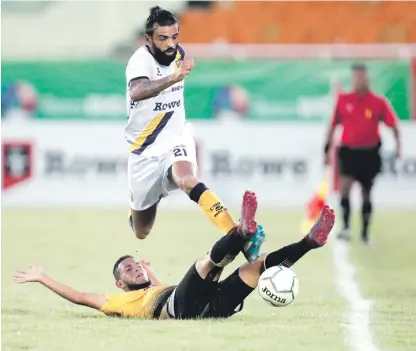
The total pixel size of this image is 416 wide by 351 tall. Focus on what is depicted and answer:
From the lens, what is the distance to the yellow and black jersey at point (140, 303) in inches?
330

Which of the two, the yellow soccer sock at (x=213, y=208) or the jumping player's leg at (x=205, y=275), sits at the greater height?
the yellow soccer sock at (x=213, y=208)

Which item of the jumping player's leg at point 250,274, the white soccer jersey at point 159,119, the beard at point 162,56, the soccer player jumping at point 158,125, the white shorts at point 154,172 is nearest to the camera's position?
the jumping player's leg at point 250,274

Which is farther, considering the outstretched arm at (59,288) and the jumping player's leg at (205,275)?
the outstretched arm at (59,288)

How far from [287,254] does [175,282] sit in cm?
290

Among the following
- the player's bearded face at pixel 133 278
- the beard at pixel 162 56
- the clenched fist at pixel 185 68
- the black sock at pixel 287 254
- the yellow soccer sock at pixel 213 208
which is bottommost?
the player's bearded face at pixel 133 278

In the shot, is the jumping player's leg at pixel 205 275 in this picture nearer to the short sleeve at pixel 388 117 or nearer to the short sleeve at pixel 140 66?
the short sleeve at pixel 140 66

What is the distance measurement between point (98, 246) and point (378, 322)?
6860 millimetres

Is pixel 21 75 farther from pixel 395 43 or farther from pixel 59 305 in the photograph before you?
pixel 59 305

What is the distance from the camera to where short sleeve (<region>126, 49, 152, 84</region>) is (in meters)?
9.34

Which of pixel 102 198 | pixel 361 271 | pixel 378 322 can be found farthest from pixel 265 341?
pixel 102 198

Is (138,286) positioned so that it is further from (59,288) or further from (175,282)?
(175,282)

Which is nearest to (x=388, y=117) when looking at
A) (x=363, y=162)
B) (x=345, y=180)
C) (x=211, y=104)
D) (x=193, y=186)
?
(x=363, y=162)

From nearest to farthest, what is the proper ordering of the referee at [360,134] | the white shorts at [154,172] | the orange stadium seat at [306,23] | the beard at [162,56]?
1. the beard at [162,56]
2. the white shorts at [154,172]
3. the referee at [360,134]
4. the orange stadium seat at [306,23]

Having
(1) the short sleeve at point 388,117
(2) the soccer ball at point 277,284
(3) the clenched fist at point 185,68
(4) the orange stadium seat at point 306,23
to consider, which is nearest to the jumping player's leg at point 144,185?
(3) the clenched fist at point 185,68
